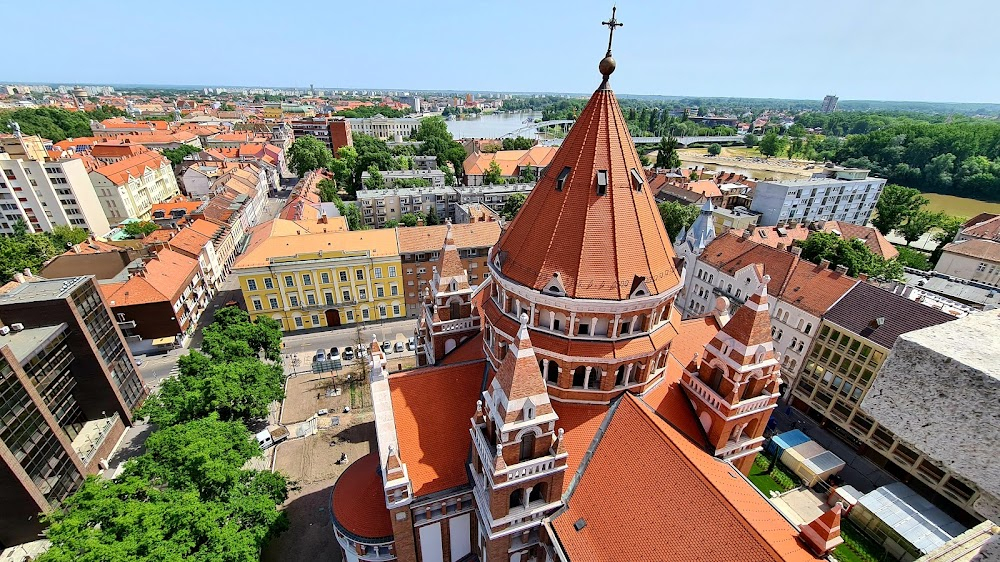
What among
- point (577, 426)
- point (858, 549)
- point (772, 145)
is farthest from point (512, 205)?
point (772, 145)

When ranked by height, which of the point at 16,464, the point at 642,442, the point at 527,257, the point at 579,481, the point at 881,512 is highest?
the point at 527,257

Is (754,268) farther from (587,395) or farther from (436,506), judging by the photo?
(436,506)

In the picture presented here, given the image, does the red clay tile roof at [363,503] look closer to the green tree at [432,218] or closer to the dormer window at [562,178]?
the dormer window at [562,178]

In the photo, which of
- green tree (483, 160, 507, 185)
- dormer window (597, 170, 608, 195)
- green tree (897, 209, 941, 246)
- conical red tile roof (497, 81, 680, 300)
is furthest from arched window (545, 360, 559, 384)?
green tree (897, 209, 941, 246)

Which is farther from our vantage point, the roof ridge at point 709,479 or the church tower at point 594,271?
the church tower at point 594,271

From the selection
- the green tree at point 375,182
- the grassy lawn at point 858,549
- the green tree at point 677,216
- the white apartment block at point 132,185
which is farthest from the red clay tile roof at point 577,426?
the white apartment block at point 132,185

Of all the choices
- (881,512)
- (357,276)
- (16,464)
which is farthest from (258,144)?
(881,512)
